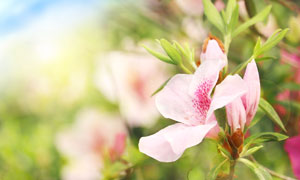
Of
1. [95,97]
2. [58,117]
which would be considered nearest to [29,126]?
[58,117]

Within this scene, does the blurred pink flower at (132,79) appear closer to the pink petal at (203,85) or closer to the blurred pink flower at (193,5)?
the blurred pink flower at (193,5)

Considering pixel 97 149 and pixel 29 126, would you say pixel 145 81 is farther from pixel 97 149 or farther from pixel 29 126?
pixel 29 126

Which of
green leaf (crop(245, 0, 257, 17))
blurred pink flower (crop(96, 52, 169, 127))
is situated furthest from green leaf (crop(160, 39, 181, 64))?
blurred pink flower (crop(96, 52, 169, 127))

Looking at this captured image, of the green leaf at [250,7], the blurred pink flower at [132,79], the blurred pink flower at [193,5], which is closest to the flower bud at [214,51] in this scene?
the green leaf at [250,7]

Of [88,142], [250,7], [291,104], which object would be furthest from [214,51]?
[88,142]

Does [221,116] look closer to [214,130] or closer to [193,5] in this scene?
[214,130]

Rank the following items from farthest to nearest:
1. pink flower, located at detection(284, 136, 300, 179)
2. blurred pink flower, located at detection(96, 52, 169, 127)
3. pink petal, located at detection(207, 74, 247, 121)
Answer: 1. blurred pink flower, located at detection(96, 52, 169, 127)
2. pink flower, located at detection(284, 136, 300, 179)
3. pink petal, located at detection(207, 74, 247, 121)

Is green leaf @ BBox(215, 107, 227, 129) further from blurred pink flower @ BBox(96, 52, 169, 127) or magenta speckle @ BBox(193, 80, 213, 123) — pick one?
blurred pink flower @ BBox(96, 52, 169, 127)
